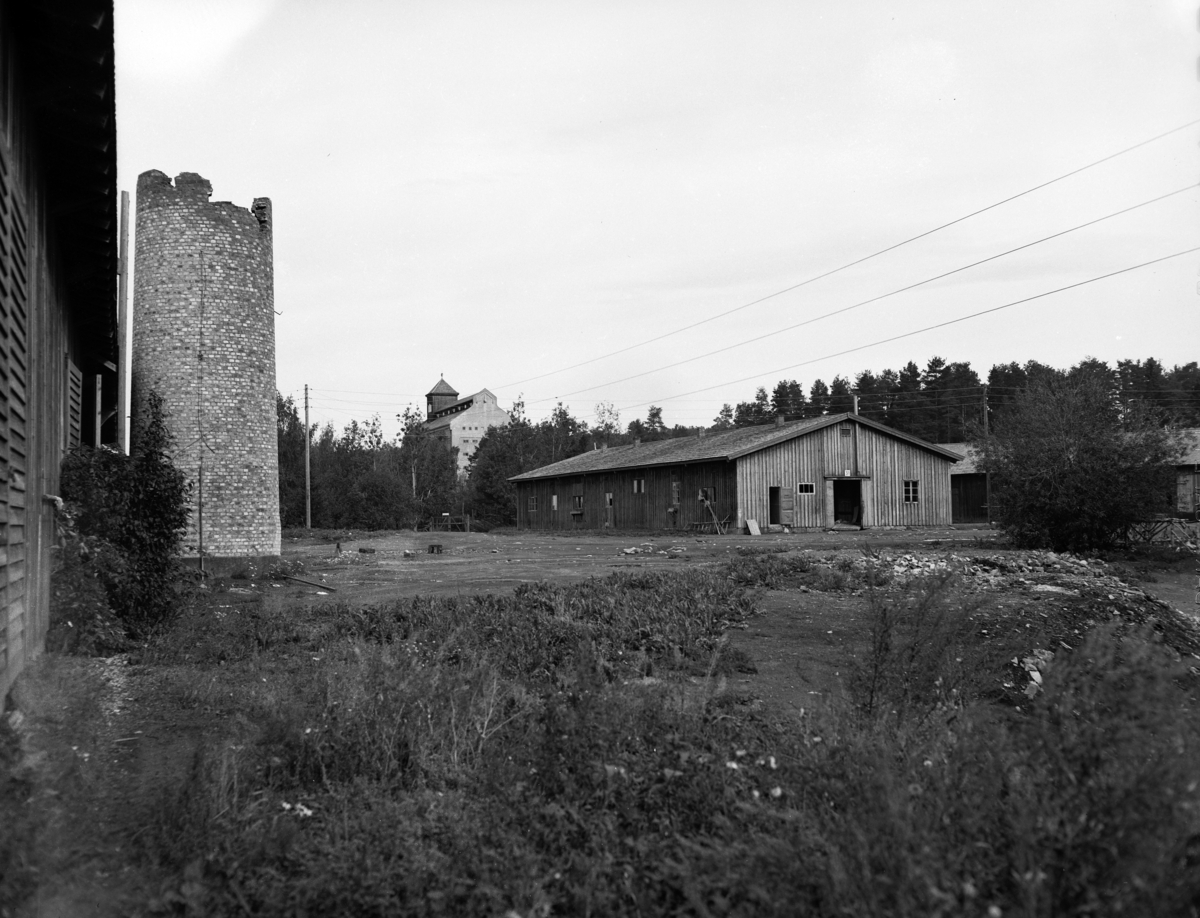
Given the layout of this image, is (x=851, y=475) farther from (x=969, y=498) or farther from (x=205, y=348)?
(x=205, y=348)

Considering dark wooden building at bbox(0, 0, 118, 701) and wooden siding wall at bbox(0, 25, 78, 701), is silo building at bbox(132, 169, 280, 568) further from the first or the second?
wooden siding wall at bbox(0, 25, 78, 701)

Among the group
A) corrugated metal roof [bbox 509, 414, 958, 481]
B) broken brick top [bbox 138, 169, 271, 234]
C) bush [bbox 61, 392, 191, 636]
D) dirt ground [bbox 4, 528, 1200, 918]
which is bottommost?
dirt ground [bbox 4, 528, 1200, 918]

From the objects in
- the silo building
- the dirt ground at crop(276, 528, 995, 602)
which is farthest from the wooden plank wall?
the silo building

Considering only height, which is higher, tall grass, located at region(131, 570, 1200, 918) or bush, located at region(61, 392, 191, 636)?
bush, located at region(61, 392, 191, 636)

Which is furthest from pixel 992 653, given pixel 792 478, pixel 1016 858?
pixel 792 478

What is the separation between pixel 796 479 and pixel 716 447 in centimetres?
360

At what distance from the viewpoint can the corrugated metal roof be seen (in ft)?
121

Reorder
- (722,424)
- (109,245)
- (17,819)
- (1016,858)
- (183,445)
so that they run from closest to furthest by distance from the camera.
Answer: (1016,858) < (17,819) < (109,245) < (183,445) < (722,424)

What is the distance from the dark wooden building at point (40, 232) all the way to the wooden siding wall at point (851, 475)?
94.7 ft

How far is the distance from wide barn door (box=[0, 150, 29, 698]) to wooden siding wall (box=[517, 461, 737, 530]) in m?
30.9

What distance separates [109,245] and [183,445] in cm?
978

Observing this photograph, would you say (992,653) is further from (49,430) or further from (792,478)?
(792,478)

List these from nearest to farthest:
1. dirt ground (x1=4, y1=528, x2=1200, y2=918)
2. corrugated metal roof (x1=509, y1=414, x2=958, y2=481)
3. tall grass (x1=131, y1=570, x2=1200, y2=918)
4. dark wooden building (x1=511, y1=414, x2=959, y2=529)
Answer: tall grass (x1=131, y1=570, x2=1200, y2=918), dirt ground (x1=4, y1=528, x2=1200, y2=918), dark wooden building (x1=511, y1=414, x2=959, y2=529), corrugated metal roof (x1=509, y1=414, x2=958, y2=481)

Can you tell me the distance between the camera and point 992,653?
7871mm
